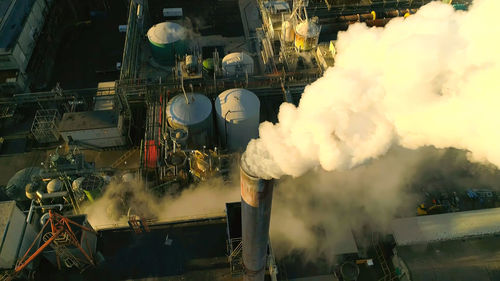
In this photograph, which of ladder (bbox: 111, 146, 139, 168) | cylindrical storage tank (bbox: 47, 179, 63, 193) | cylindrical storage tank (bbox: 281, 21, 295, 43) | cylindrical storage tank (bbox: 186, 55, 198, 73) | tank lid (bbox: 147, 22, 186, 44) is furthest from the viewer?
tank lid (bbox: 147, 22, 186, 44)

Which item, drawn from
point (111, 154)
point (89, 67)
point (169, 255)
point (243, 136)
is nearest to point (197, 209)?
point (169, 255)

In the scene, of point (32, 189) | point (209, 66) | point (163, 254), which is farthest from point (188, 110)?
point (32, 189)

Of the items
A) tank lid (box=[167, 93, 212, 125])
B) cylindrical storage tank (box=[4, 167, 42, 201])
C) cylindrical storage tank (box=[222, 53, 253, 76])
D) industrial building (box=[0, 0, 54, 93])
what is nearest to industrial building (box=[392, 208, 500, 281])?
tank lid (box=[167, 93, 212, 125])

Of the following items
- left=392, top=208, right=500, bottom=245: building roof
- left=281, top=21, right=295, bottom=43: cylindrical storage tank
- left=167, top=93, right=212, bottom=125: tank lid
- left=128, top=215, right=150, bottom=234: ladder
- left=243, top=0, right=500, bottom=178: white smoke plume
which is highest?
left=243, top=0, right=500, bottom=178: white smoke plume

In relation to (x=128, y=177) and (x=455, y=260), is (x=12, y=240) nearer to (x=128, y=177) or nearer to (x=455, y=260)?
(x=128, y=177)

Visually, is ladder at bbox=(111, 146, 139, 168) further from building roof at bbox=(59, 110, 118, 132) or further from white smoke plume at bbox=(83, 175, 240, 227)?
white smoke plume at bbox=(83, 175, 240, 227)

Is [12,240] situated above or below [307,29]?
below
